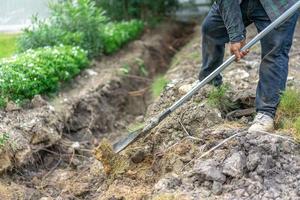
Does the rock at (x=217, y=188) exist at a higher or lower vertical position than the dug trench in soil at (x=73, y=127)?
higher

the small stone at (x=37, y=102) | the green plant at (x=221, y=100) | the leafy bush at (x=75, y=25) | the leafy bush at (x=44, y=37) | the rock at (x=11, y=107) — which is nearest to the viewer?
the green plant at (x=221, y=100)

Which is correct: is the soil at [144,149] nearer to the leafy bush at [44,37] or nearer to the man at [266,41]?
the man at [266,41]

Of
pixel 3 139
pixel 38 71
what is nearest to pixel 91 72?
pixel 38 71

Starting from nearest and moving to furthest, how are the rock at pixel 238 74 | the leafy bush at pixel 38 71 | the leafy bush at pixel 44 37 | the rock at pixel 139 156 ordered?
the rock at pixel 139 156
the leafy bush at pixel 38 71
the rock at pixel 238 74
the leafy bush at pixel 44 37

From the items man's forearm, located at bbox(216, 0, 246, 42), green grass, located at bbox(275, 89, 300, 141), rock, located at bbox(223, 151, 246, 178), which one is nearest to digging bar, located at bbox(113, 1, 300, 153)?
man's forearm, located at bbox(216, 0, 246, 42)

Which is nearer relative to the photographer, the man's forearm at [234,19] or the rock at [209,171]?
the rock at [209,171]

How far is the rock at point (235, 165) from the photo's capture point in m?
3.61

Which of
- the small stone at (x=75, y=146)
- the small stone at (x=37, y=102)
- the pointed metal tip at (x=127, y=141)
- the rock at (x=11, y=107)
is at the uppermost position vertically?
the rock at (x=11, y=107)

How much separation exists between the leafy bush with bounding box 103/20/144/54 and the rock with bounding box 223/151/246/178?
4.51 metres

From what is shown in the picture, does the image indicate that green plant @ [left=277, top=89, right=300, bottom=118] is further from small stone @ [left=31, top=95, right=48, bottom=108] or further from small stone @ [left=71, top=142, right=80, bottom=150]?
small stone @ [left=31, top=95, right=48, bottom=108]

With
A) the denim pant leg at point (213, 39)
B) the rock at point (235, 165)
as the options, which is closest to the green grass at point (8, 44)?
the denim pant leg at point (213, 39)

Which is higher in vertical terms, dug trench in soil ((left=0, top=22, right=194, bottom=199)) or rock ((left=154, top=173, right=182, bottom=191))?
rock ((left=154, top=173, right=182, bottom=191))

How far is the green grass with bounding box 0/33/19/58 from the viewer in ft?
24.3

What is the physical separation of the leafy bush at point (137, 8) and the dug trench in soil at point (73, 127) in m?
1.55
